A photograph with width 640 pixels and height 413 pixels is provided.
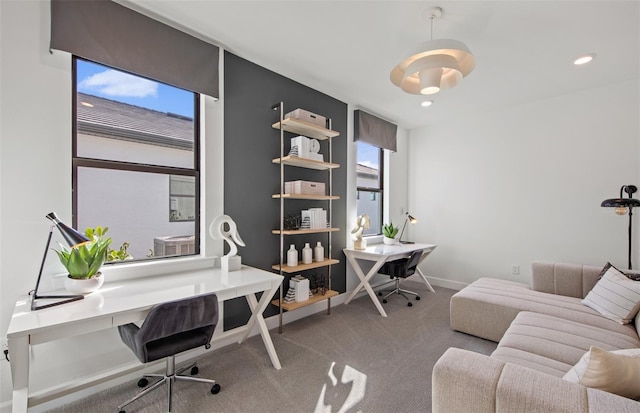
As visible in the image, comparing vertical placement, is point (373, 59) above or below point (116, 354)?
above

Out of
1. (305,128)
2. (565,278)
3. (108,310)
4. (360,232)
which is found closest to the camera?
(108,310)

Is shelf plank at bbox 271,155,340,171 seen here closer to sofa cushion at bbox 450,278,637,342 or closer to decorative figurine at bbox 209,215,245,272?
decorative figurine at bbox 209,215,245,272

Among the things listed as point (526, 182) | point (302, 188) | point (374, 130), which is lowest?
point (302, 188)

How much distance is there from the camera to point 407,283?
4.75 m

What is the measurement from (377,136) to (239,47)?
7.85 feet

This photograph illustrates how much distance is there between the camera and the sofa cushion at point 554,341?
1.64 meters

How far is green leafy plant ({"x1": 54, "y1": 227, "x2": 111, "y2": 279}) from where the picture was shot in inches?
65.3

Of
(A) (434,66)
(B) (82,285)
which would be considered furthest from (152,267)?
(A) (434,66)

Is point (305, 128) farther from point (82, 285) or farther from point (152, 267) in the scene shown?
point (82, 285)

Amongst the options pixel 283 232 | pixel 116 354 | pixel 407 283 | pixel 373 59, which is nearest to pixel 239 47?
pixel 373 59

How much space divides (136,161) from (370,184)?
325 centimetres

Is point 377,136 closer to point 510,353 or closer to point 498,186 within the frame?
point 498,186

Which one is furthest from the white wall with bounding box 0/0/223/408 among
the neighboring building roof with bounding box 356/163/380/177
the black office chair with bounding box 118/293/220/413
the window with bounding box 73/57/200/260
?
the neighboring building roof with bounding box 356/163/380/177

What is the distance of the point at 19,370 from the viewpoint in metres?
1.29
